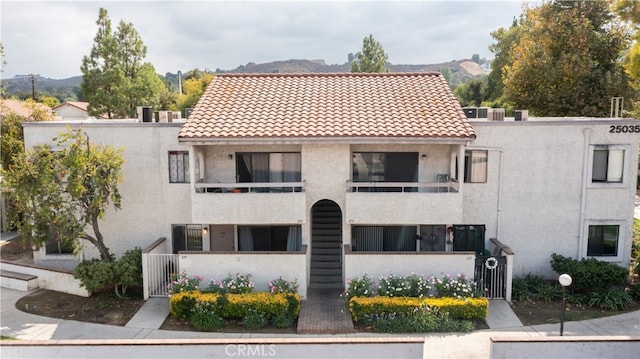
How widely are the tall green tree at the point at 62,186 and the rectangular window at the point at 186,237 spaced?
268cm

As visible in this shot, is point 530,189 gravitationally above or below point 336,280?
above

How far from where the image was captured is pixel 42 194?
1723 centimetres

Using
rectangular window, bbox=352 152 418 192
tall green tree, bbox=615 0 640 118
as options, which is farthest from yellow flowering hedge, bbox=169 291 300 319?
tall green tree, bbox=615 0 640 118

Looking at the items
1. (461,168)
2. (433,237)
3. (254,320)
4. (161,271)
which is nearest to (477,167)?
(461,168)

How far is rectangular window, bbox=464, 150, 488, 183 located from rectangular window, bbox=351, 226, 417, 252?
3.13 metres

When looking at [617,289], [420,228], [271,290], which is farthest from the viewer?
[420,228]

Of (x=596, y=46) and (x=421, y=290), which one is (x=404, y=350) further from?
(x=596, y=46)

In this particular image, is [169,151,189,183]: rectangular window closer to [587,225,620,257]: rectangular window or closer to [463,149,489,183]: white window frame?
[463,149,489,183]: white window frame

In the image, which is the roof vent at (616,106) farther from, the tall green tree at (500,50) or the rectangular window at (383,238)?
the tall green tree at (500,50)

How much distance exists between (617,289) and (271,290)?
13372 millimetres

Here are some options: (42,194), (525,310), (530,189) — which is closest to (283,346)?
(525,310)

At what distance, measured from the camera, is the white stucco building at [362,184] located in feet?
59.6

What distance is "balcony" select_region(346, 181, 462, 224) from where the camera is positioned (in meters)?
17.8

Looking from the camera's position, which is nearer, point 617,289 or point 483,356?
point 483,356
